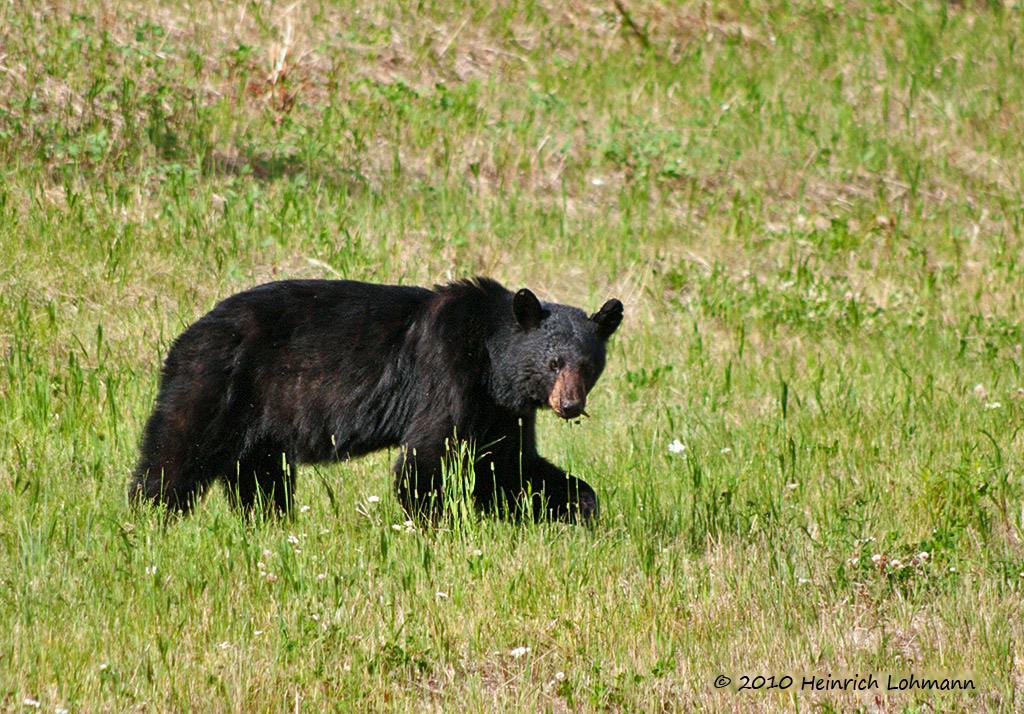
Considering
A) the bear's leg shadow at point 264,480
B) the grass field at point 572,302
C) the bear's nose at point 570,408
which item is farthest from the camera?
the bear's leg shadow at point 264,480

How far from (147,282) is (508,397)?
329cm

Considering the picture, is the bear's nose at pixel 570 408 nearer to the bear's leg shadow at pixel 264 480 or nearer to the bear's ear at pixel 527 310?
the bear's ear at pixel 527 310

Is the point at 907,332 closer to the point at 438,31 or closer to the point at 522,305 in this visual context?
the point at 522,305

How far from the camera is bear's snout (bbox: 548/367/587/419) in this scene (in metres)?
5.20

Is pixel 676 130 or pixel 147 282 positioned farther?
pixel 676 130

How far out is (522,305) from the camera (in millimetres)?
5410

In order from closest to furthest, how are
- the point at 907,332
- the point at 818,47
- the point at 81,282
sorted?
the point at 81,282 → the point at 907,332 → the point at 818,47

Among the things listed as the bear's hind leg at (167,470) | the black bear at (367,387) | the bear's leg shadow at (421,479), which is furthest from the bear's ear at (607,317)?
the bear's hind leg at (167,470)

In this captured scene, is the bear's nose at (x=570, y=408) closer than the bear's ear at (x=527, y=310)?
Yes

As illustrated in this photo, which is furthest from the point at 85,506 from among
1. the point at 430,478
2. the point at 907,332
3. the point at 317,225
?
the point at 907,332

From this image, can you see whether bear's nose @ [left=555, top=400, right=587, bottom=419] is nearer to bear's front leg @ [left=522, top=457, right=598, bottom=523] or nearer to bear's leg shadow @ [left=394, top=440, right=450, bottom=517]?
bear's front leg @ [left=522, top=457, right=598, bottom=523]

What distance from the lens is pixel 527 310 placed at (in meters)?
5.44

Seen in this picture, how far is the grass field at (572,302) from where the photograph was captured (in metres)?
4.19

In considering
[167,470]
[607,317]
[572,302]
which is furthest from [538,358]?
[572,302]
